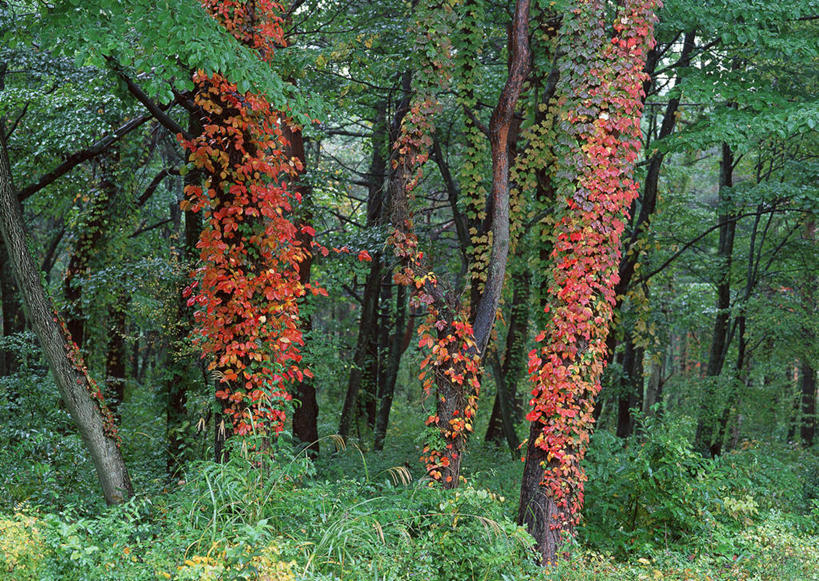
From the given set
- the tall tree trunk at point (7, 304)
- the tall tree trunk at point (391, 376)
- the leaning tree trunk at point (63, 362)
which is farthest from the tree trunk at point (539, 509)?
the tall tree trunk at point (7, 304)

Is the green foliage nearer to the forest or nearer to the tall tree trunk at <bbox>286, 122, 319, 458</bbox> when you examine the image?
the forest

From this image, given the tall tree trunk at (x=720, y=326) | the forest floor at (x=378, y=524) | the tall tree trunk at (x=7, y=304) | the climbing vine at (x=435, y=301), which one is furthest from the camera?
the tall tree trunk at (x=7, y=304)

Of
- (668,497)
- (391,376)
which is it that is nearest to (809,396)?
(391,376)

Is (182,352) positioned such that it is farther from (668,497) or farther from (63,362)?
(668,497)

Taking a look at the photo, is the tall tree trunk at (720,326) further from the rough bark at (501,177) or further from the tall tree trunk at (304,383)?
the tall tree trunk at (304,383)

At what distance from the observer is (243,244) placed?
21.7ft

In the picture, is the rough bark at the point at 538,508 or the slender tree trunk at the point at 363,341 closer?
the rough bark at the point at 538,508

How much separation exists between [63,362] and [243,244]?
195 cm

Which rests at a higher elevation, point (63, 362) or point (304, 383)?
point (63, 362)

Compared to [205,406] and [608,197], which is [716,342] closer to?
[608,197]

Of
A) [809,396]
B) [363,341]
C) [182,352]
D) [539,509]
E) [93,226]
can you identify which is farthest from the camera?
[809,396]

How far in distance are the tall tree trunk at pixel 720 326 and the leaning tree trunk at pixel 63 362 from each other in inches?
376

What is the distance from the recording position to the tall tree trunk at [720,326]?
38.5 ft

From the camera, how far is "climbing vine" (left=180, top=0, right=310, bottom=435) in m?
6.52
